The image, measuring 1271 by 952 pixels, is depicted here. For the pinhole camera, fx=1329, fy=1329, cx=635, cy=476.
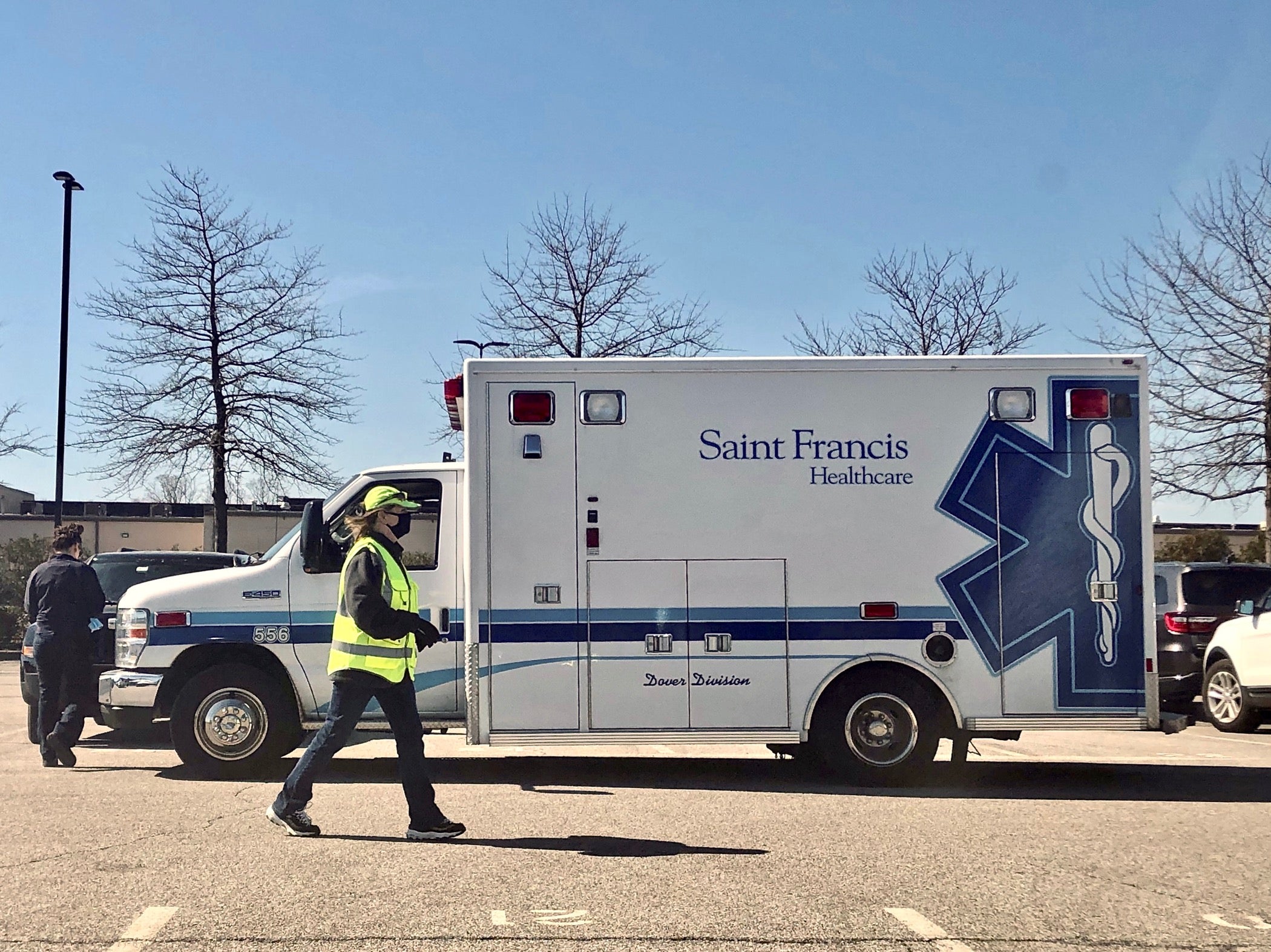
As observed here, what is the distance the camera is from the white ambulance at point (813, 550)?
8859 mm

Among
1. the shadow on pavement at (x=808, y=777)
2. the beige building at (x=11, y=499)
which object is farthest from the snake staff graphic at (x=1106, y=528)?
the beige building at (x=11, y=499)

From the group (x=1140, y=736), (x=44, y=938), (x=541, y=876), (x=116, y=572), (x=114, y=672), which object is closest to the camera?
(x=44, y=938)

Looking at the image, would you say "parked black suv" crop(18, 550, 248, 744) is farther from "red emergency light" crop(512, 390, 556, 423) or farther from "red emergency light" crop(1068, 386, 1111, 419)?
"red emergency light" crop(1068, 386, 1111, 419)

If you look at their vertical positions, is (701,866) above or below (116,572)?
below

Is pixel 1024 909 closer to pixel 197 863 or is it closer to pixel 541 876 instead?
pixel 541 876

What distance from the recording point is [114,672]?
9.55 metres

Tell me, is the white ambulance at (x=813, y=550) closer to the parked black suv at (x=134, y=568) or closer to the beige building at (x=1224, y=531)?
the parked black suv at (x=134, y=568)

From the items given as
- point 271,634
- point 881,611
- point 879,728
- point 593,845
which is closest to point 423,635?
point 593,845

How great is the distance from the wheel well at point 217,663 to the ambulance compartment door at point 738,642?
288 centimetres

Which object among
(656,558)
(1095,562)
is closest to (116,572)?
(656,558)

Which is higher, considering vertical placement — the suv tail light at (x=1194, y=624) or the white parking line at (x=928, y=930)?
the suv tail light at (x=1194, y=624)

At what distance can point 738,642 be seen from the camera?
8883 millimetres

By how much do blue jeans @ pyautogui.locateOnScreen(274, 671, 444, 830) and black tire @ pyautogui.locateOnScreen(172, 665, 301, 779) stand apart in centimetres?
244

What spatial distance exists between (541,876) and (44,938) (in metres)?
2.09
